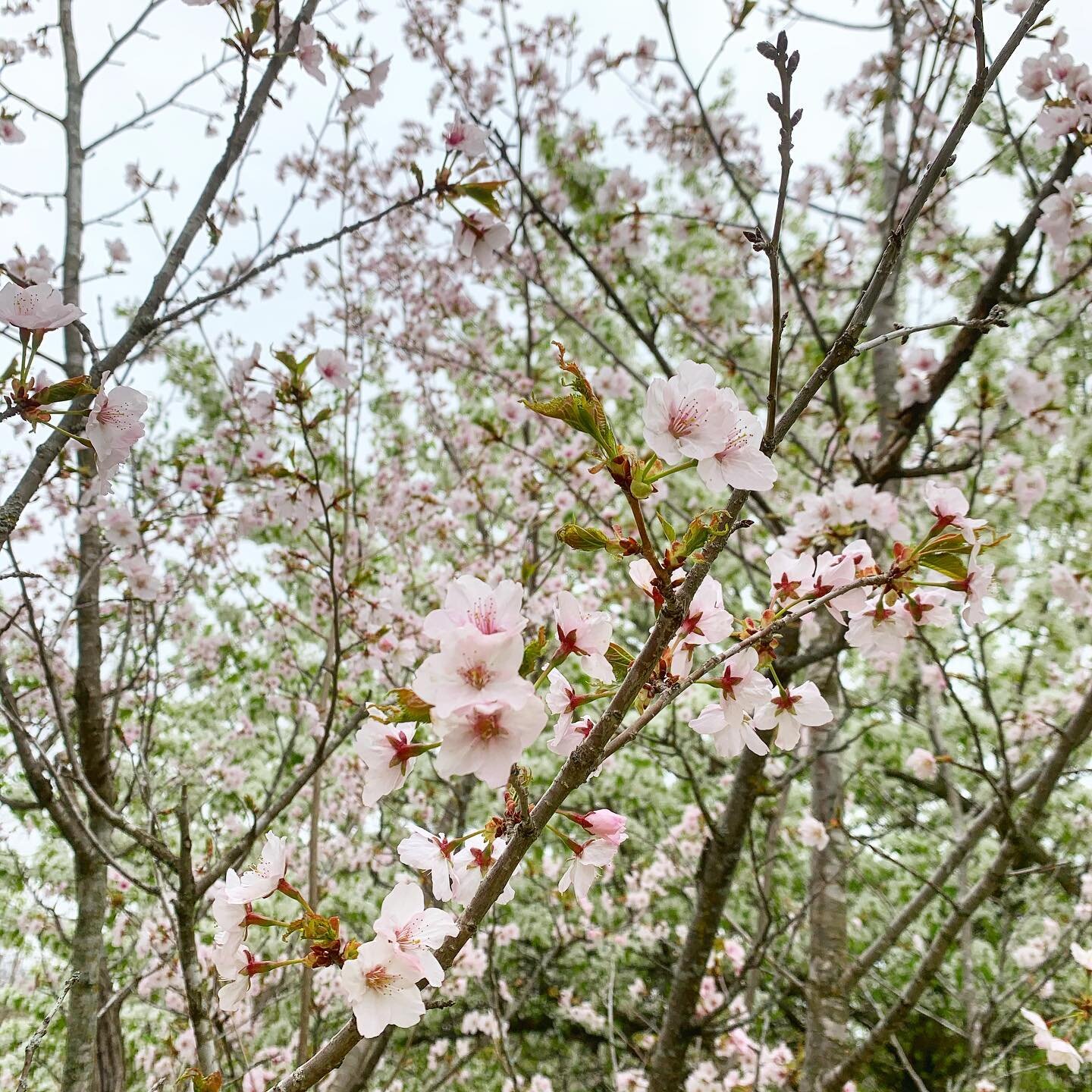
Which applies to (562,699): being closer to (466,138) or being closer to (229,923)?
(229,923)

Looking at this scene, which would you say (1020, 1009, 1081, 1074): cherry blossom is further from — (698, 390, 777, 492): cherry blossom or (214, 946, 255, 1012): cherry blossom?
(214, 946, 255, 1012): cherry blossom

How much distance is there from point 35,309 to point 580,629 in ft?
3.30

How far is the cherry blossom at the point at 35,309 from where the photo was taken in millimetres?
1109

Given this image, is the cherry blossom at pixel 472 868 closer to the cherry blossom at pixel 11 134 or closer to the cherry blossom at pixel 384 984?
the cherry blossom at pixel 384 984

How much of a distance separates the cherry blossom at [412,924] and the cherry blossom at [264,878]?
0.20 m

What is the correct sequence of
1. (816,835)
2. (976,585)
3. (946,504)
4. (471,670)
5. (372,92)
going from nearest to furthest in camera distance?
(471,670) → (976,585) → (946,504) → (372,92) → (816,835)

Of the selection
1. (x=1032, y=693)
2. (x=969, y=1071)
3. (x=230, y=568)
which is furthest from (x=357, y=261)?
(x=1032, y=693)

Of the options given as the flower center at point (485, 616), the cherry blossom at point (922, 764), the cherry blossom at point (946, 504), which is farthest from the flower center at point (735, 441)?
the cherry blossom at point (922, 764)

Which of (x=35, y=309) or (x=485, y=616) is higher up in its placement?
(x=35, y=309)

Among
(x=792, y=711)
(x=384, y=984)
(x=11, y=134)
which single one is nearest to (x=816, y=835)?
(x=792, y=711)

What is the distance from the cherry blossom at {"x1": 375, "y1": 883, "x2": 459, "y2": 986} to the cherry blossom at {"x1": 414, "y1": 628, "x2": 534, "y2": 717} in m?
0.34

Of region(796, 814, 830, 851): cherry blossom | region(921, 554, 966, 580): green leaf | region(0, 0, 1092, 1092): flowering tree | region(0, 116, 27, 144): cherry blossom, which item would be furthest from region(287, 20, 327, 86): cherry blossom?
region(796, 814, 830, 851): cherry blossom

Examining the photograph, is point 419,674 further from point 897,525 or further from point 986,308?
point 986,308

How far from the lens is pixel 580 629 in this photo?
37.9 inches
